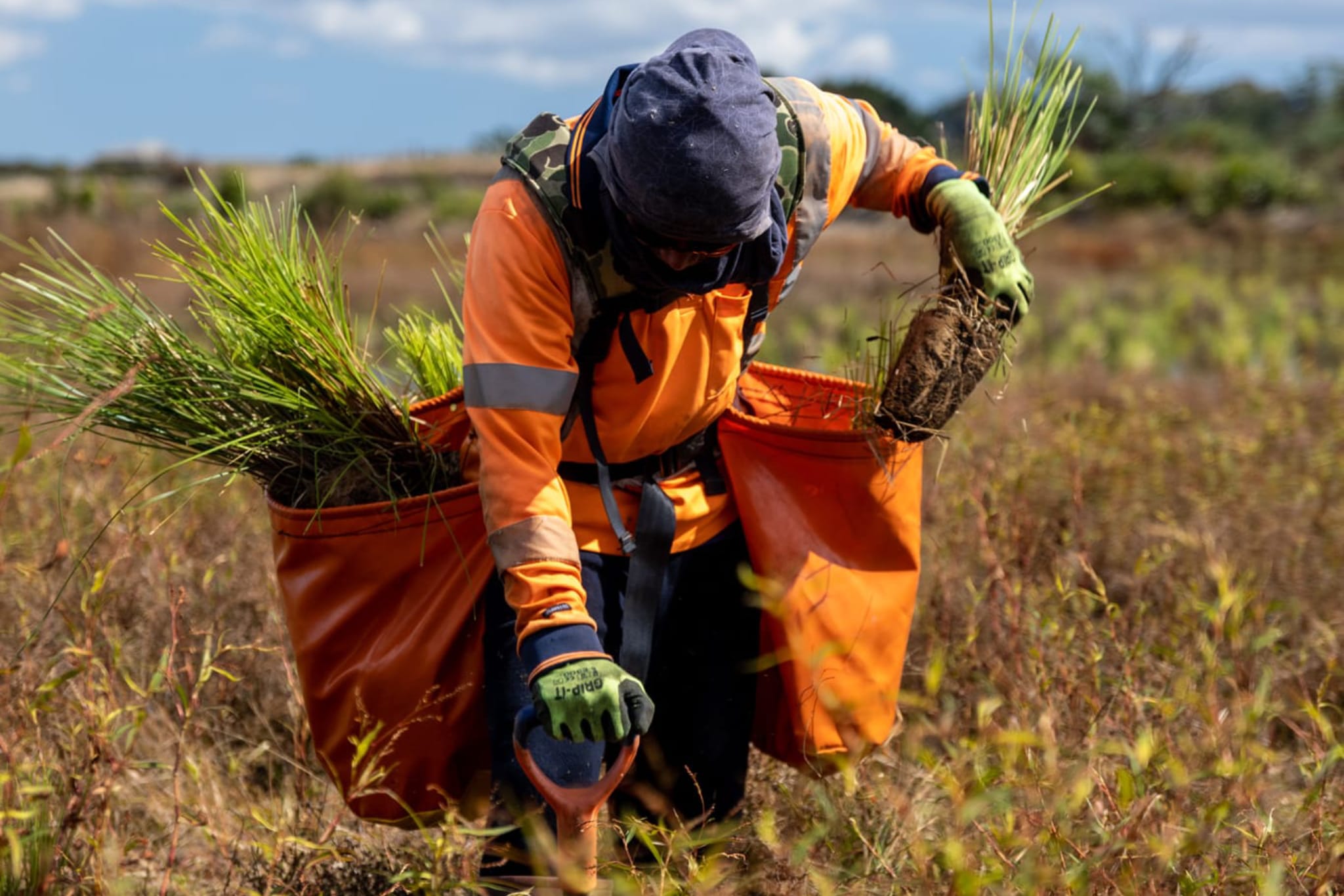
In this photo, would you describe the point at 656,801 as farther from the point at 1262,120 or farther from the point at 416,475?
the point at 1262,120

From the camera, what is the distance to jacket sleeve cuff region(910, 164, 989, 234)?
2148mm

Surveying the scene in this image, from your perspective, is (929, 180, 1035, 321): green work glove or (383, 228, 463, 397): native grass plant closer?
(929, 180, 1035, 321): green work glove

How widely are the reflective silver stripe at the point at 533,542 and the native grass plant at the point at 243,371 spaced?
0.31 meters

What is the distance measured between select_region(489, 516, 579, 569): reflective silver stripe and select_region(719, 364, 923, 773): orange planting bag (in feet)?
1.56

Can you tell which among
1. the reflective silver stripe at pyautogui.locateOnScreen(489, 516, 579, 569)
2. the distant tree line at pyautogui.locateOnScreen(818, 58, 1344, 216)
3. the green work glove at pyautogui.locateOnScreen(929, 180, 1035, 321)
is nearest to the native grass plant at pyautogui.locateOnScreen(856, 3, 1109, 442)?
the green work glove at pyautogui.locateOnScreen(929, 180, 1035, 321)

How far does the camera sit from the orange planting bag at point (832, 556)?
2100 millimetres

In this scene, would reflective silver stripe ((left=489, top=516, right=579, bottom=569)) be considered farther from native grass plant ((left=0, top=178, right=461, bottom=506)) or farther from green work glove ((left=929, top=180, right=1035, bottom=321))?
green work glove ((left=929, top=180, right=1035, bottom=321))

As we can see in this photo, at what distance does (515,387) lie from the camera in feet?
5.63

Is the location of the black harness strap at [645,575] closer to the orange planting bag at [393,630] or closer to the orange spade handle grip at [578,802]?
the orange planting bag at [393,630]

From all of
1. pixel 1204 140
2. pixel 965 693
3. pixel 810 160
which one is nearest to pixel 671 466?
pixel 810 160

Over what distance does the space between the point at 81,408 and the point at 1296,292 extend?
1085 centimetres

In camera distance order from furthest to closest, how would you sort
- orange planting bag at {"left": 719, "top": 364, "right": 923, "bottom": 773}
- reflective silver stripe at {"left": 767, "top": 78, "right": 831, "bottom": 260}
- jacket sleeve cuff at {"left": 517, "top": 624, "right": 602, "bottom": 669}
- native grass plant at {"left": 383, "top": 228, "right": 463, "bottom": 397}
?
native grass plant at {"left": 383, "top": 228, "right": 463, "bottom": 397}, orange planting bag at {"left": 719, "top": 364, "right": 923, "bottom": 773}, reflective silver stripe at {"left": 767, "top": 78, "right": 831, "bottom": 260}, jacket sleeve cuff at {"left": 517, "top": 624, "right": 602, "bottom": 669}

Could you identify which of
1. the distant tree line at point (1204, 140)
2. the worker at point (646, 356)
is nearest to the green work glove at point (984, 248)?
the worker at point (646, 356)

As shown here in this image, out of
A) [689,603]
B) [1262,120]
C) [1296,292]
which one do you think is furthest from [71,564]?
[1262,120]
